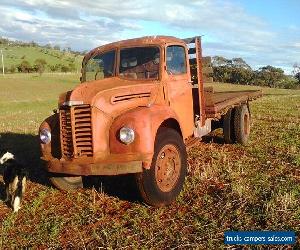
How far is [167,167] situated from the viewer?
19.8 ft

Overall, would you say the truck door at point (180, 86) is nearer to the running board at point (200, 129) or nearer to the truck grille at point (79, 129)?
the running board at point (200, 129)

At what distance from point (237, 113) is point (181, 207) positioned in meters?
4.47

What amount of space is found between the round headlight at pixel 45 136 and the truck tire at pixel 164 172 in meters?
1.58

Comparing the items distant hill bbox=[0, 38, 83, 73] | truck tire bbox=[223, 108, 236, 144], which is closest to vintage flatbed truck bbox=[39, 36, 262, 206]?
truck tire bbox=[223, 108, 236, 144]

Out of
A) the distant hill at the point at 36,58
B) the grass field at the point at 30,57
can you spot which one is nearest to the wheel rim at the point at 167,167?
the distant hill at the point at 36,58

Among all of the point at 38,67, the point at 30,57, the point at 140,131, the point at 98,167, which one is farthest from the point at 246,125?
the point at 30,57

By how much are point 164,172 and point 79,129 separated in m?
1.32

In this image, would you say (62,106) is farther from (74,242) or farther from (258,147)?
(258,147)

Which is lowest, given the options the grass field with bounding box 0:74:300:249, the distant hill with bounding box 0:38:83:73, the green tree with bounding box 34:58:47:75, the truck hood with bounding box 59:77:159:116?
the grass field with bounding box 0:74:300:249

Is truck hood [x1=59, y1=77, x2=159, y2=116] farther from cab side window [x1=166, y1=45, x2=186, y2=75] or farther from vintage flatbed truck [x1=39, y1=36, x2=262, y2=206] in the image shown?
cab side window [x1=166, y1=45, x2=186, y2=75]

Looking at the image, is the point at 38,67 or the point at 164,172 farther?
the point at 38,67

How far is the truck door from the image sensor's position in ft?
22.6

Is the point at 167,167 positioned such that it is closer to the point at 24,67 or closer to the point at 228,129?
the point at 228,129

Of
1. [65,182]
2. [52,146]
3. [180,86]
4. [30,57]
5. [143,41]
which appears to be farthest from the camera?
[30,57]
